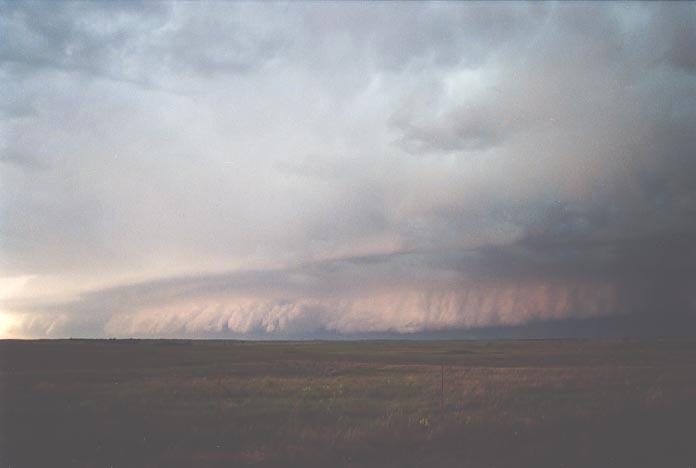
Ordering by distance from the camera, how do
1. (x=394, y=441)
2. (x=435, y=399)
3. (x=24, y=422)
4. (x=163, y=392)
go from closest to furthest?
(x=394, y=441) < (x=24, y=422) < (x=435, y=399) < (x=163, y=392)

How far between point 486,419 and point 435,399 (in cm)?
551

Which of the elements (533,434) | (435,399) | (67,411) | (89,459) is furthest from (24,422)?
(533,434)

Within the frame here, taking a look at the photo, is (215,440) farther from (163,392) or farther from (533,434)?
(163,392)

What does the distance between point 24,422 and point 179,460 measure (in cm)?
932

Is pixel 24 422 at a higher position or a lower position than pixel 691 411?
lower

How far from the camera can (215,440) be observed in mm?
15367

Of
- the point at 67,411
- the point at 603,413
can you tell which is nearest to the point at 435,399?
the point at 603,413

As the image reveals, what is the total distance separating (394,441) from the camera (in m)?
14.5

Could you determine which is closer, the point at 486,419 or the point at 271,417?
the point at 486,419

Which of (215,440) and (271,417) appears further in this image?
(271,417)

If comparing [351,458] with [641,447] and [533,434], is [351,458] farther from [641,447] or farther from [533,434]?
[641,447]

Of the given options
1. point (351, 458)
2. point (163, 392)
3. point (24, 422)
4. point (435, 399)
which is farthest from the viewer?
point (163, 392)

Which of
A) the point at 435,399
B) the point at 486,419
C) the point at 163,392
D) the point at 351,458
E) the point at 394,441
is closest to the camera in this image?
the point at 351,458

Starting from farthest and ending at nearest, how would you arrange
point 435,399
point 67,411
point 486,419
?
point 435,399, point 67,411, point 486,419
